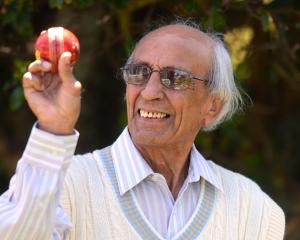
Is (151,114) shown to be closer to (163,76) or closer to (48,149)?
(163,76)

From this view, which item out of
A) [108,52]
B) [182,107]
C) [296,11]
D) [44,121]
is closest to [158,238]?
[182,107]

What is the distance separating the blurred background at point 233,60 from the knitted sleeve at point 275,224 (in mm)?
943

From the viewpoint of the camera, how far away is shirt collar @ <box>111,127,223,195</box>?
3.03 m

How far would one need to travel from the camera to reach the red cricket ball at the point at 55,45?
8.03 ft

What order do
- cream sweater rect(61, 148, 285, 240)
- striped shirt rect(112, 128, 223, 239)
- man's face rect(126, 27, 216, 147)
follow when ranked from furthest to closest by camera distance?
1. man's face rect(126, 27, 216, 147)
2. striped shirt rect(112, 128, 223, 239)
3. cream sweater rect(61, 148, 285, 240)

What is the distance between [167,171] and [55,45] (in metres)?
0.94

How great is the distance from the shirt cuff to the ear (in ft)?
3.89

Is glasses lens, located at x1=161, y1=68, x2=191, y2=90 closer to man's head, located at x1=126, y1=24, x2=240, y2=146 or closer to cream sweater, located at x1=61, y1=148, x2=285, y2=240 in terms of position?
man's head, located at x1=126, y1=24, x2=240, y2=146

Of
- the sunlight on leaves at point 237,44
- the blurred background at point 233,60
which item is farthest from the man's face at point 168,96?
the sunlight on leaves at point 237,44

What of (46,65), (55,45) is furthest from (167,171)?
(46,65)

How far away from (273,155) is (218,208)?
3.50m

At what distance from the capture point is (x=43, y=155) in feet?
7.68

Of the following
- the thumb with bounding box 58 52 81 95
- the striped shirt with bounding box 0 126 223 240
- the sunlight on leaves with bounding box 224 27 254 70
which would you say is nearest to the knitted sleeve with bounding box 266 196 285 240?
the striped shirt with bounding box 0 126 223 240

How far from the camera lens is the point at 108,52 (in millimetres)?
4988
